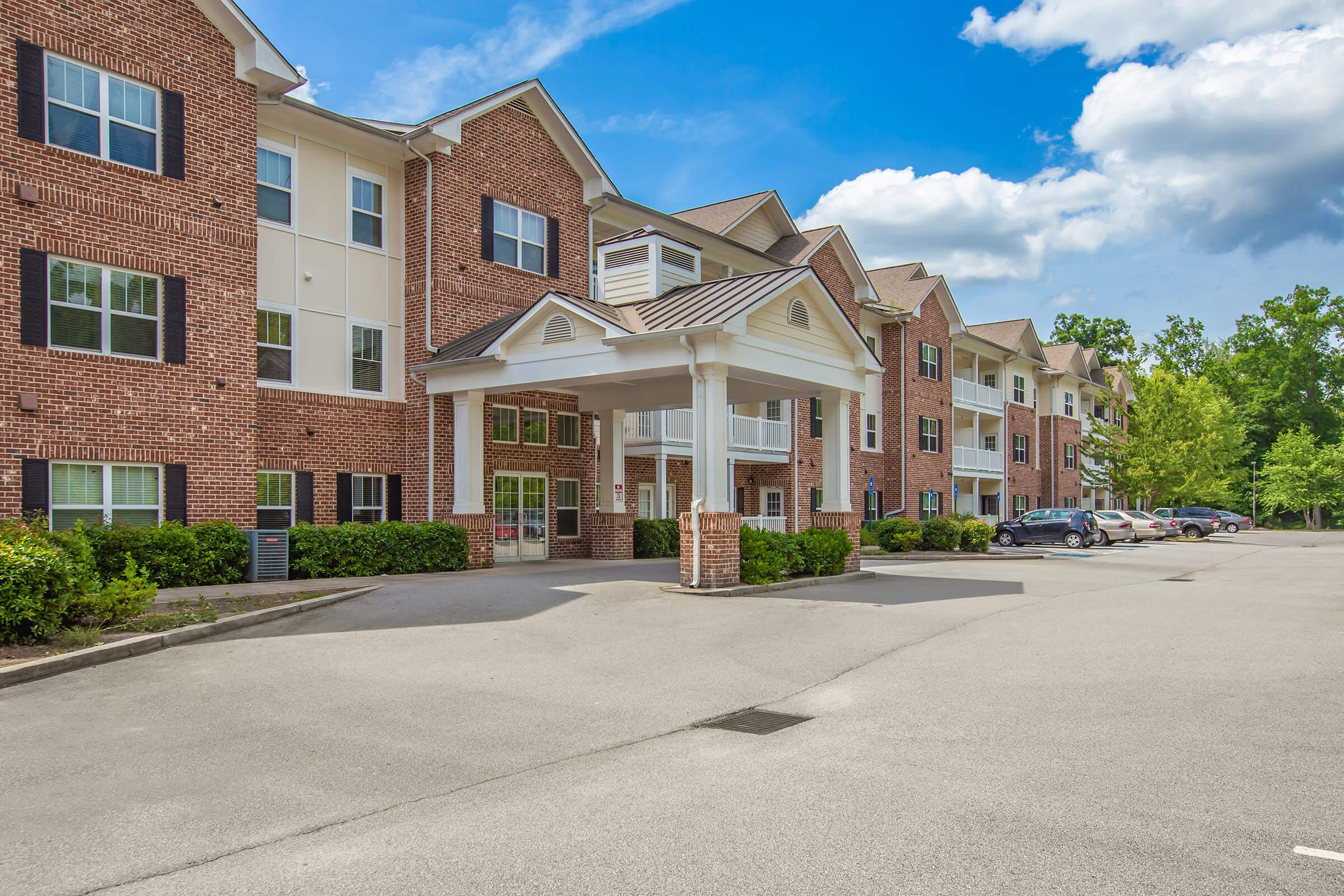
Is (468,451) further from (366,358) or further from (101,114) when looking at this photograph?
(101,114)

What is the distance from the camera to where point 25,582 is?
9.70 metres

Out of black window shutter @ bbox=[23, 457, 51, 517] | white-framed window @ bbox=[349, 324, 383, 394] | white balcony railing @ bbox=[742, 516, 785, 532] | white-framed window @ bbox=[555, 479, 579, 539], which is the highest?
white-framed window @ bbox=[349, 324, 383, 394]

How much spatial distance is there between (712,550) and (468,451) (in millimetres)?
6118

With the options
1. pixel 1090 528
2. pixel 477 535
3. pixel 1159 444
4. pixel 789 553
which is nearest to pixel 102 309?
pixel 477 535

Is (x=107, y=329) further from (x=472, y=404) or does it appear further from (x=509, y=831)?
(x=509, y=831)

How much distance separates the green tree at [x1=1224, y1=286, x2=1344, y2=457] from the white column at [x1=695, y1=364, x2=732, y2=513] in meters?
75.0

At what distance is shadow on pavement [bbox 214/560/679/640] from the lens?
12008 mm

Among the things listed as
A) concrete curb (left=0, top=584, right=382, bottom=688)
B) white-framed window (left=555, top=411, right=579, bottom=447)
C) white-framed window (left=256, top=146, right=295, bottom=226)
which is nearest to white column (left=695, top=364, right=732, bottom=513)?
concrete curb (left=0, top=584, right=382, bottom=688)

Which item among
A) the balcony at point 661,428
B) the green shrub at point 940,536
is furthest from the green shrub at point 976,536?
the balcony at point 661,428

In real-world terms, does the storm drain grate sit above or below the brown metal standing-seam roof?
below

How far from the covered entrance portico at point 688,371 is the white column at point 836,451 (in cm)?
3

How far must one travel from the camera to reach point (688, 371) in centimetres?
1709

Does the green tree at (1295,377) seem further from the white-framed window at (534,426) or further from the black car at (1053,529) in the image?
the white-framed window at (534,426)

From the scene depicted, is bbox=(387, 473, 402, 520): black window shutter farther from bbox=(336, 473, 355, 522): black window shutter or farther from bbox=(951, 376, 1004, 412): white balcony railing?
bbox=(951, 376, 1004, 412): white balcony railing
